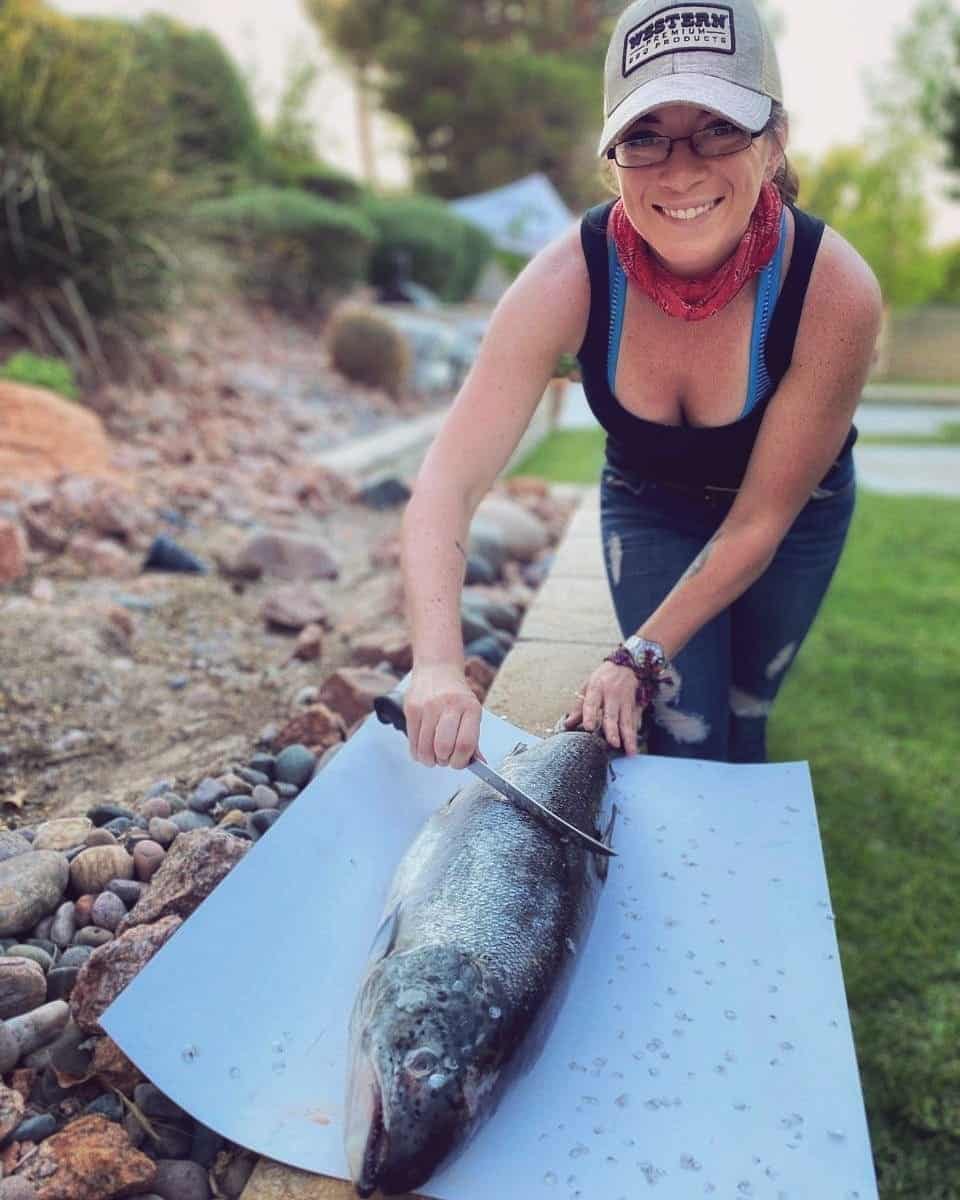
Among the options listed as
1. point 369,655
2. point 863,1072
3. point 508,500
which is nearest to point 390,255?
point 508,500

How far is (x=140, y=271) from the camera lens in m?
6.95

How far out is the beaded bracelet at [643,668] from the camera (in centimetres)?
216

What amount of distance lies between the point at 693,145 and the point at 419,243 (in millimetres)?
14524

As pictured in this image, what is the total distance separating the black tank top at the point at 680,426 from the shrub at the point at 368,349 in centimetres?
707

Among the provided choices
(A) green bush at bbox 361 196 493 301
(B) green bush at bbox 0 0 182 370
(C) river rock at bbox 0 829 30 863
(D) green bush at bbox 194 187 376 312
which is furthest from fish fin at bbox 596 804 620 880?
(A) green bush at bbox 361 196 493 301

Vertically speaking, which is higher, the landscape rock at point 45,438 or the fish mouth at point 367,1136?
the landscape rock at point 45,438

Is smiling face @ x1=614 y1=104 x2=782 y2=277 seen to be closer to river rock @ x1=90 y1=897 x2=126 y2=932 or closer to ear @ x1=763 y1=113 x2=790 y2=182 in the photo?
ear @ x1=763 y1=113 x2=790 y2=182

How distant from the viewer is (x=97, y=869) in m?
1.94

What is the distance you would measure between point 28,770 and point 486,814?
4.31ft

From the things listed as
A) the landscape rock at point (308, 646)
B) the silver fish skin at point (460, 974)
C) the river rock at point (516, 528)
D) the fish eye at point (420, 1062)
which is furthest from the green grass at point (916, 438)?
the fish eye at point (420, 1062)

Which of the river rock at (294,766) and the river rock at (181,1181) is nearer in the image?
the river rock at (181,1181)

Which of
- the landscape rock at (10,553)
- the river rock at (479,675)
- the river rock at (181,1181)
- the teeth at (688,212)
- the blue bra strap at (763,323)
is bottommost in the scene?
the river rock at (181,1181)

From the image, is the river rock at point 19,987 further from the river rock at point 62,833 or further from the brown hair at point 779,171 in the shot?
the brown hair at point 779,171

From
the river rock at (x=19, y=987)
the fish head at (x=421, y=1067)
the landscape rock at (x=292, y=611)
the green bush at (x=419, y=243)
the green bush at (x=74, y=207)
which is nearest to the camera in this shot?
the fish head at (x=421, y=1067)
